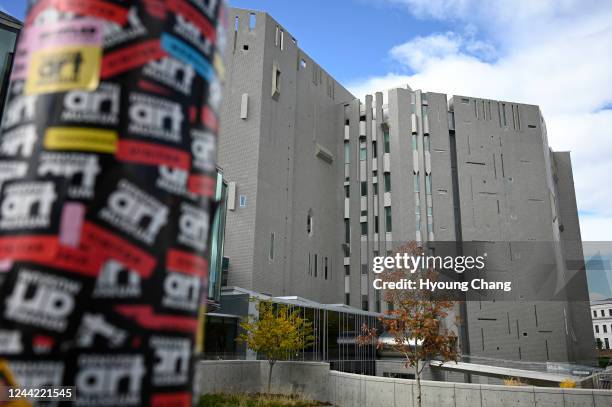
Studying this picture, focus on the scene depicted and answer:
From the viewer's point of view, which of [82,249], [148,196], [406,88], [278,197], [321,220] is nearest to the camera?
[82,249]

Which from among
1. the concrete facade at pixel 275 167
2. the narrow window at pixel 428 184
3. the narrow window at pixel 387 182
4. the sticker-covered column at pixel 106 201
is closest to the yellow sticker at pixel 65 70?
the sticker-covered column at pixel 106 201

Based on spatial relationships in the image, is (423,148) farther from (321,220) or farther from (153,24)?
(153,24)

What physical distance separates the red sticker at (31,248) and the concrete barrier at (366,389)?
1634 centimetres

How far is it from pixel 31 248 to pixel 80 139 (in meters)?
0.51

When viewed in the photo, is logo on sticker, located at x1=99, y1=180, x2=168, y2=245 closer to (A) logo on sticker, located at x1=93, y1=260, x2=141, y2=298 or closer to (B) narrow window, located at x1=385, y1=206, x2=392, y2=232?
(A) logo on sticker, located at x1=93, y1=260, x2=141, y2=298

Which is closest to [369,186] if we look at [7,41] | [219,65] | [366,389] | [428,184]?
[428,184]

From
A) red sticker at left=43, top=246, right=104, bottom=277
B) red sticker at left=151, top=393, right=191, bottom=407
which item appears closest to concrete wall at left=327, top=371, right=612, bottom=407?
red sticker at left=151, top=393, right=191, bottom=407

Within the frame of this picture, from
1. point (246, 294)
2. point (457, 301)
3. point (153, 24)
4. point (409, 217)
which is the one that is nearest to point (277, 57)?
point (409, 217)

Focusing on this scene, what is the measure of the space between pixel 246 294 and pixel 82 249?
101 feet

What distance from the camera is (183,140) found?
2324 millimetres

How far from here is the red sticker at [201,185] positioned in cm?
233

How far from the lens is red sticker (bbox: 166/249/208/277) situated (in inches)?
85.8

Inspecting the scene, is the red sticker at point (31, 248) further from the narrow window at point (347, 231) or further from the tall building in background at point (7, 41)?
the narrow window at point (347, 231)

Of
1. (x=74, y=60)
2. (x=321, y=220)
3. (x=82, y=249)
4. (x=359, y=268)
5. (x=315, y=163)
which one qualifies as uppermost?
(x=315, y=163)
